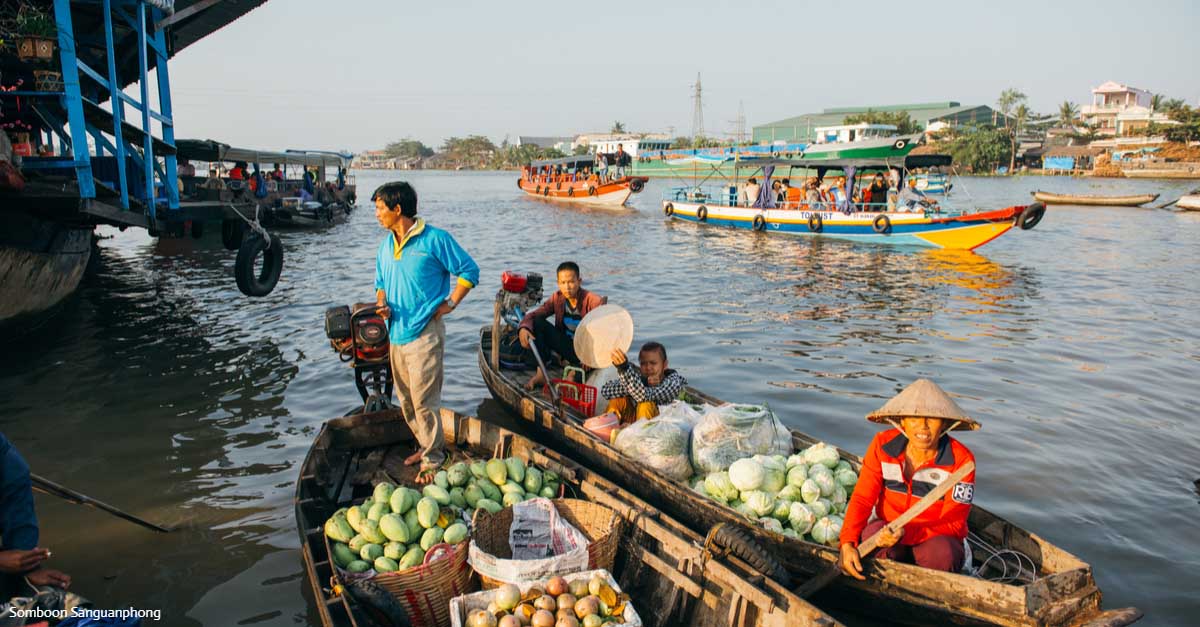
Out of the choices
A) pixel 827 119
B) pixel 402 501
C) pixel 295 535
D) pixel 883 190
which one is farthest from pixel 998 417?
pixel 827 119

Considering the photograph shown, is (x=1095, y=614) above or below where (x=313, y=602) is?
above

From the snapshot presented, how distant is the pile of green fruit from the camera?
3.40 meters

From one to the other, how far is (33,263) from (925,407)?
35.8 feet

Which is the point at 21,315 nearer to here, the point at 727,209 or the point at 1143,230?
the point at 727,209

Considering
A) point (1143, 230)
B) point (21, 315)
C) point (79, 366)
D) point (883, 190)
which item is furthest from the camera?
point (1143, 230)

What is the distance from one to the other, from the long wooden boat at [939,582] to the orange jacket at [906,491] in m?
0.22

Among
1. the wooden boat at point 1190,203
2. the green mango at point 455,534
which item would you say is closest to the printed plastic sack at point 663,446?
the green mango at point 455,534

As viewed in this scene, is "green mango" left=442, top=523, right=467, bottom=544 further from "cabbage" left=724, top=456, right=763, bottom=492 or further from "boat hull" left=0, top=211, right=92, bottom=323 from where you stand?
"boat hull" left=0, top=211, right=92, bottom=323

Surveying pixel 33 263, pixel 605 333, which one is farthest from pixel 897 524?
pixel 33 263

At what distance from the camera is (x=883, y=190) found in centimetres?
2056

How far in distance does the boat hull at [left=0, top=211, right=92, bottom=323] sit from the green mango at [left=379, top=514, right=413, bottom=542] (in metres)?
7.94

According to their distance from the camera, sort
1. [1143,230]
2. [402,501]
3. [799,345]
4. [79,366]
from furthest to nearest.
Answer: [1143,230] → [799,345] → [79,366] → [402,501]

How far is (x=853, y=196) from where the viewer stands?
21.1 metres

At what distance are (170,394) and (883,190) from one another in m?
19.1
